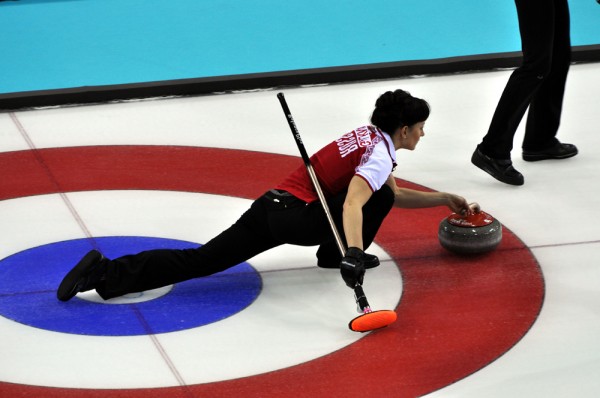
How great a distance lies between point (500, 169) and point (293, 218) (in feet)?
7.37

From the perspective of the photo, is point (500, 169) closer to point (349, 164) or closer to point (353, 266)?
point (349, 164)

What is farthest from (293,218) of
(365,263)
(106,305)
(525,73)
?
(525,73)

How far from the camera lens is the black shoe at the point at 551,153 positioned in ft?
25.4

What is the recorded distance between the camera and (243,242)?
215 inches

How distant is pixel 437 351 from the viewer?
4.99 meters

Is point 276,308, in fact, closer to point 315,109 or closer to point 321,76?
point 315,109

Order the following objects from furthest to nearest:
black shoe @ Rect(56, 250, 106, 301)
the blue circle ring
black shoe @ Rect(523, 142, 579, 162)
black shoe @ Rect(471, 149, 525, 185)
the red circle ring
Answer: black shoe @ Rect(523, 142, 579, 162) < black shoe @ Rect(471, 149, 525, 185) < black shoe @ Rect(56, 250, 106, 301) < the blue circle ring < the red circle ring

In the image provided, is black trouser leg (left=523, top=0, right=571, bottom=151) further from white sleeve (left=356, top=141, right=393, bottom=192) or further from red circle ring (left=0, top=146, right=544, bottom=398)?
white sleeve (left=356, top=141, right=393, bottom=192)

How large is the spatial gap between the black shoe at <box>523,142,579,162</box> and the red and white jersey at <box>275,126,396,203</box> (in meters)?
2.55

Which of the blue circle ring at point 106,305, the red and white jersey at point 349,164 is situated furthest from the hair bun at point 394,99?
the blue circle ring at point 106,305

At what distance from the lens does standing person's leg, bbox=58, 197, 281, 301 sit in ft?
17.7

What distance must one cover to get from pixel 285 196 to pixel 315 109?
3.45 m

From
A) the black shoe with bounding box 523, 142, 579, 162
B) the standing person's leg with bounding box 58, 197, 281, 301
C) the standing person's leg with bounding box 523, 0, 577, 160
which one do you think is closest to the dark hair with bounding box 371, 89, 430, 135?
the standing person's leg with bounding box 58, 197, 281, 301

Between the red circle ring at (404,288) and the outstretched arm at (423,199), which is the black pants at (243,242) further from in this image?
the red circle ring at (404,288)
